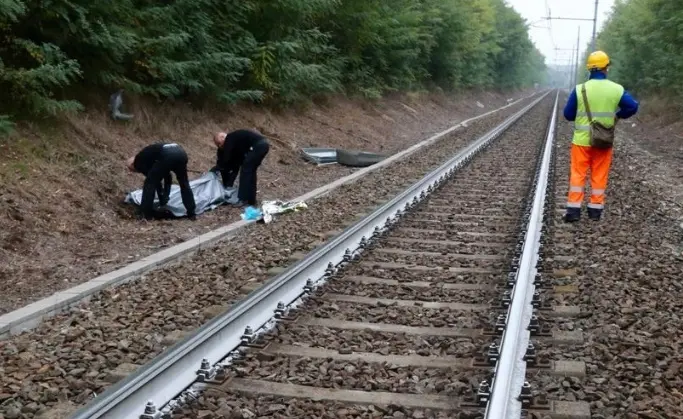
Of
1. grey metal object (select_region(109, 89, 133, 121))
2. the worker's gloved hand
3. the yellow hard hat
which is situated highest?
the yellow hard hat

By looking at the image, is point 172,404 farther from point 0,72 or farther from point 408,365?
point 0,72

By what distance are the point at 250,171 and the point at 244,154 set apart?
0.36 meters

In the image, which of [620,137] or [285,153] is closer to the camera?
[285,153]

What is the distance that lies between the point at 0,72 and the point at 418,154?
10.6 m

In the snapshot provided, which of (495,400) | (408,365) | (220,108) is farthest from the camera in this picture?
(220,108)

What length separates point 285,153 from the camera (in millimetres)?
14906

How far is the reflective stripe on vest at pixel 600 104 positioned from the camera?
8.70 meters

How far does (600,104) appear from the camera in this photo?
28.8ft

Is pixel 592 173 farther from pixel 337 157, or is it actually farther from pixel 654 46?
pixel 654 46

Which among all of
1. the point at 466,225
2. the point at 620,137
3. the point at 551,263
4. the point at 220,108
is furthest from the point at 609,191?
the point at 620,137

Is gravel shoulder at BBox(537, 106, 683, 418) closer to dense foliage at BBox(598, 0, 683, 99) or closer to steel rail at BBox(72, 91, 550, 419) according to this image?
steel rail at BBox(72, 91, 550, 419)

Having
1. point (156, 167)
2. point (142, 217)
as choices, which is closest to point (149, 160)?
point (156, 167)

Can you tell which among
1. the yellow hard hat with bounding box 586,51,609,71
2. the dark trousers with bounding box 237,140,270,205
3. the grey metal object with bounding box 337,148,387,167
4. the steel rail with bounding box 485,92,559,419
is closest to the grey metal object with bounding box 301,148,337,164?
the grey metal object with bounding box 337,148,387,167

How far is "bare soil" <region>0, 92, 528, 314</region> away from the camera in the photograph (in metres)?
7.01
